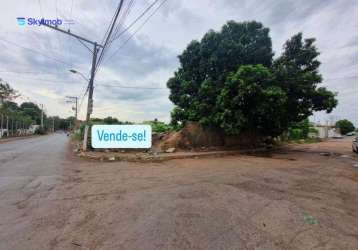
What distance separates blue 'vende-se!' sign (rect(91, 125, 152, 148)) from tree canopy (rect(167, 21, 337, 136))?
3.56 m

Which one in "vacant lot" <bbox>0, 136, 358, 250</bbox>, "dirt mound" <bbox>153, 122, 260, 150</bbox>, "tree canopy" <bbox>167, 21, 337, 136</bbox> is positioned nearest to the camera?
"vacant lot" <bbox>0, 136, 358, 250</bbox>

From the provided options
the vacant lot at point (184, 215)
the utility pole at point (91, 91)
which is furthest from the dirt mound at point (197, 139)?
the vacant lot at point (184, 215)

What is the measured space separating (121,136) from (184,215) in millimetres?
10533

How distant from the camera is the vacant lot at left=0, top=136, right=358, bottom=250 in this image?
320 centimetres

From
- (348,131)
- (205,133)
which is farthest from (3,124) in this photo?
(348,131)

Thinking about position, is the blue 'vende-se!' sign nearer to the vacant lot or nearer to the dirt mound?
the dirt mound

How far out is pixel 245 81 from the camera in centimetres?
1307

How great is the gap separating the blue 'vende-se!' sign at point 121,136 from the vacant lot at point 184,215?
7078 mm

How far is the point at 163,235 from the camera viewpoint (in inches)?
133

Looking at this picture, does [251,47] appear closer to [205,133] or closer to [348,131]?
[205,133]

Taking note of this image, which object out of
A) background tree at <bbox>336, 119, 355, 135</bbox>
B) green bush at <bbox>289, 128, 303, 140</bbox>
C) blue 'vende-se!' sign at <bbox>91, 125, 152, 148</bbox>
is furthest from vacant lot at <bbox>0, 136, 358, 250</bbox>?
background tree at <bbox>336, 119, 355, 135</bbox>

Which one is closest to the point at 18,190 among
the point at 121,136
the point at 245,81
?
the point at 121,136

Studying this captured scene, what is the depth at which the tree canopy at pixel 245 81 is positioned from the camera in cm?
1369

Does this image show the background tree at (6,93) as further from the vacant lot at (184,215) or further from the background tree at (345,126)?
the background tree at (345,126)
